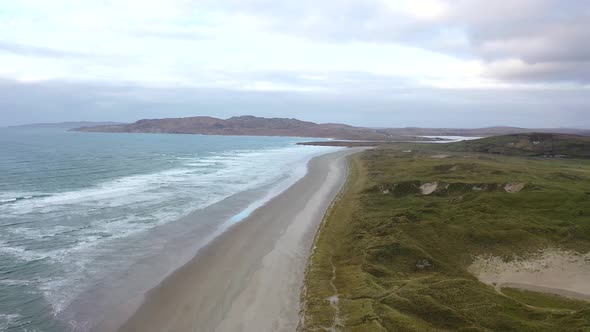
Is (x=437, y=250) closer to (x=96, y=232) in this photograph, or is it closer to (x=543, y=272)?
(x=543, y=272)

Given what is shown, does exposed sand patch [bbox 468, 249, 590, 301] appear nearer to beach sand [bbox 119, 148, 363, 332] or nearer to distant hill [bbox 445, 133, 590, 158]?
beach sand [bbox 119, 148, 363, 332]

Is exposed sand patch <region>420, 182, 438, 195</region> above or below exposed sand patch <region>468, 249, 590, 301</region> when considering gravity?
above

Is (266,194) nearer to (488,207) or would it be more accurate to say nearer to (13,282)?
(488,207)

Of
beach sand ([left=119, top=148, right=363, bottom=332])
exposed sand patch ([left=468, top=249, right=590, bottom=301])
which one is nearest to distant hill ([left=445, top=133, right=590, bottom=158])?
exposed sand patch ([left=468, top=249, right=590, bottom=301])

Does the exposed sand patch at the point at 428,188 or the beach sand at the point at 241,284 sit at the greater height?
the exposed sand patch at the point at 428,188

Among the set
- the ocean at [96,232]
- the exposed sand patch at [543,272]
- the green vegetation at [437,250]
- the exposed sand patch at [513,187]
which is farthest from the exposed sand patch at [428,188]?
the exposed sand patch at [543,272]

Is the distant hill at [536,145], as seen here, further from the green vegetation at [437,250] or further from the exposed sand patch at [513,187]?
the exposed sand patch at [513,187]
